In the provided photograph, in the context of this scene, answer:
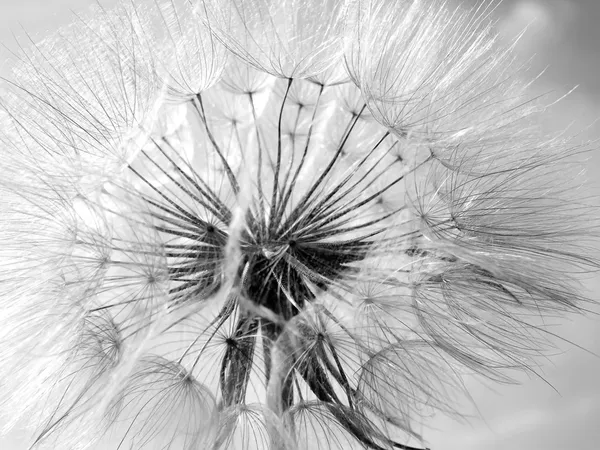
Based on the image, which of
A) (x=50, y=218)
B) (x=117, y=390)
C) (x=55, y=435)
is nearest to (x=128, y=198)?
(x=50, y=218)

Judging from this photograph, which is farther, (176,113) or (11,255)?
(176,113)

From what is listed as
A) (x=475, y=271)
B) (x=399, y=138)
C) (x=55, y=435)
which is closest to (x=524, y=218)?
(x=475, y=271)

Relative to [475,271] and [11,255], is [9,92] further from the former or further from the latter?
[475,271]

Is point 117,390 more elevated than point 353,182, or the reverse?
point 353,182

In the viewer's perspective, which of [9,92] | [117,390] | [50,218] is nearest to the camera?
[117,390]

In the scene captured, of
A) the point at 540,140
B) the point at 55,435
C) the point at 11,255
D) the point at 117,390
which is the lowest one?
the point at 55,435

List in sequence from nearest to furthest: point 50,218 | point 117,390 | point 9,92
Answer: point 117,390 < point 50,218 < point 9,92
